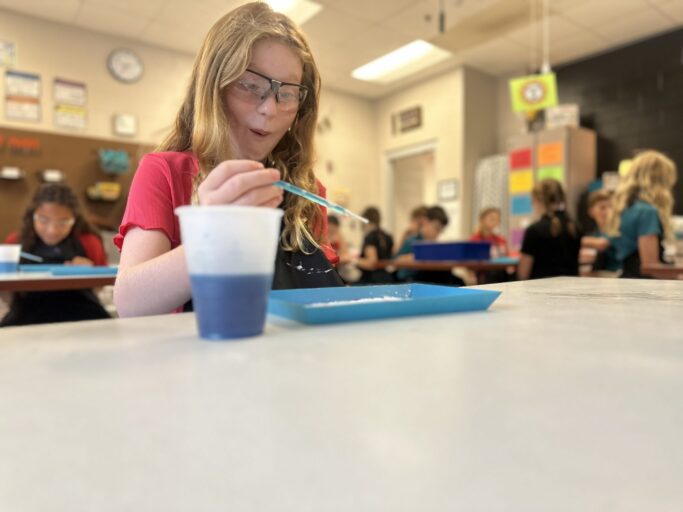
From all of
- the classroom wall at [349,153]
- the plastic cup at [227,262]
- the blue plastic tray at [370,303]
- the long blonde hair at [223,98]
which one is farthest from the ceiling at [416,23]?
the plastic cup at [227,262]

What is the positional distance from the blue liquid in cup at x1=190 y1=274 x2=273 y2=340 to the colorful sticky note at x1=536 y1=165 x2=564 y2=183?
474 cm

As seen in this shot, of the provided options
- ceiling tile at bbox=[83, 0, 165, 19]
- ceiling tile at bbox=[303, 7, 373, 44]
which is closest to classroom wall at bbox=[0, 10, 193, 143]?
ceiling tile at bbox=[83, 0, 165, 19]

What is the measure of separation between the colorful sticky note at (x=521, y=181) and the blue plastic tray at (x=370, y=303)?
462cm

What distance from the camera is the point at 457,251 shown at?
3111mm

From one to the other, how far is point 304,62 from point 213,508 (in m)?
1.08

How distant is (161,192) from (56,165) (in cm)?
403

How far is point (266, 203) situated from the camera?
1.95 feet

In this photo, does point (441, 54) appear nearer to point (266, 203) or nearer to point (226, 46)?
point (226, 46)

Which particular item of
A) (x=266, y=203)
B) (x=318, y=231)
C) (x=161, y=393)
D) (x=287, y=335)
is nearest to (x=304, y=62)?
(x=318, y=231)

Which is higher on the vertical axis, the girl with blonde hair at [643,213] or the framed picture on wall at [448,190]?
the framed picture on wall at [448,190]

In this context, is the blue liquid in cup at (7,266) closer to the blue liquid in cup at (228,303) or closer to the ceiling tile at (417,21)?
the blue liquid in cup at (228,303)

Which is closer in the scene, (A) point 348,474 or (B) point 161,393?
(A) point 348,474

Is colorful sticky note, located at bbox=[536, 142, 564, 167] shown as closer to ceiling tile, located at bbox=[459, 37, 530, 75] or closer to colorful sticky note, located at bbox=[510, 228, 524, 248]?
colorful sticky note, located at bbox=[510, 228, 524, 248]

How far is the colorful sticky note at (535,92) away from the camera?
4.09 m
